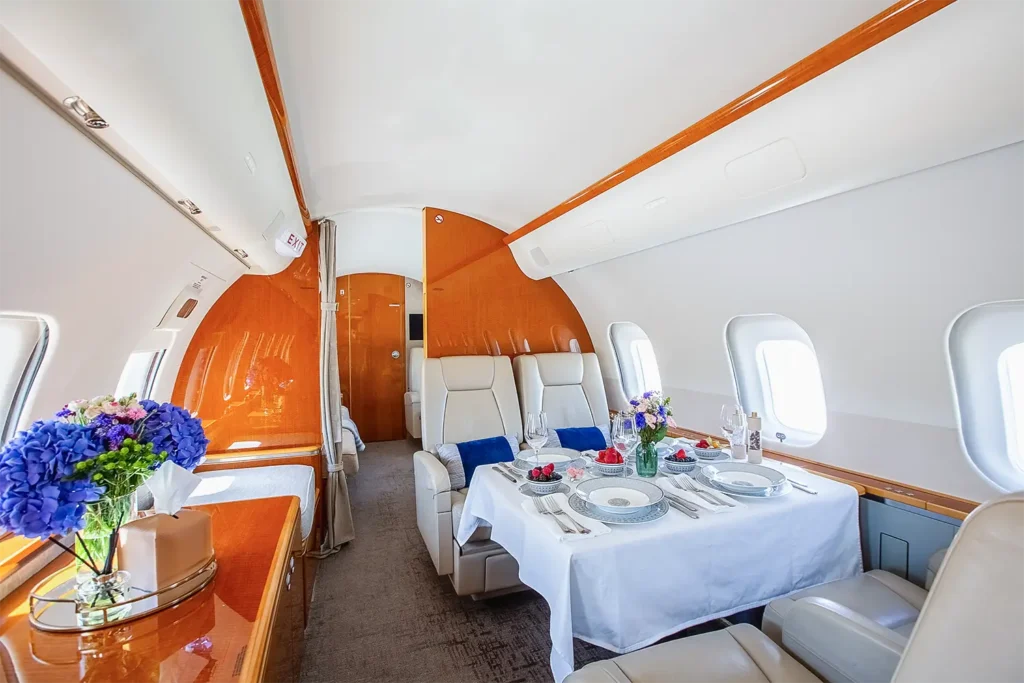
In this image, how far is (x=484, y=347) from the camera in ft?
12.5

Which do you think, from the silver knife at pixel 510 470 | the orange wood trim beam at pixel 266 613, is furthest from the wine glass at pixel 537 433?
the orange wood trim beam at pixel 266 613

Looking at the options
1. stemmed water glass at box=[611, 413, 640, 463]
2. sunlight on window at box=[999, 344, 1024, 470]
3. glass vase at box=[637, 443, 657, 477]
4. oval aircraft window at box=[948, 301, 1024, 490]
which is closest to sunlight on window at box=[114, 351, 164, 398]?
stemmed water glass at box=[611, 413, 640, 463]

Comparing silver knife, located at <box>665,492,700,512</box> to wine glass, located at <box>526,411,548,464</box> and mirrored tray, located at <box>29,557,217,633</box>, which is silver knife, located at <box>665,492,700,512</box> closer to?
wine glass, located at <box>526,411,548,464</box>

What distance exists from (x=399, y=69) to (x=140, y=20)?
109 centimetres

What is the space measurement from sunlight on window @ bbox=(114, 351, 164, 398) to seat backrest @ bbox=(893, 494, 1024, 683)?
3.66 metres

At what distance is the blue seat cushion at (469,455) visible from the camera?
2910mm

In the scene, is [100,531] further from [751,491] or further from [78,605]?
[751,491]

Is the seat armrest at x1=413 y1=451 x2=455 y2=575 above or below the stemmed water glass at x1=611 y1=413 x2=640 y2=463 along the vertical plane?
below

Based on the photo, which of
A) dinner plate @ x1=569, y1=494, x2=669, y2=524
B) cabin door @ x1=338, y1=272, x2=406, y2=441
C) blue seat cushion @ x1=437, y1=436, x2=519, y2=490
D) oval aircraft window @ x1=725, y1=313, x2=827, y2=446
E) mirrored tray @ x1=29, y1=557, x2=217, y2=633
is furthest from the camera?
cabin door @ x1=338, y1=272, x2=406, y2=441

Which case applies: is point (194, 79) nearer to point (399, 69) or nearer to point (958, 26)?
point (399, 69)

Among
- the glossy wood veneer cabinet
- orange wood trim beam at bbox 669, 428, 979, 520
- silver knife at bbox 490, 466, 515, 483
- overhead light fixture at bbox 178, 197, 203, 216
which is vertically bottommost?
orange wood trim beam at bbox 669, 428, 979, 520

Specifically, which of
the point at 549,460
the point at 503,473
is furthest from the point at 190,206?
the point at 549,460

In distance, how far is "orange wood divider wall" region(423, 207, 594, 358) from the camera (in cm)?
366

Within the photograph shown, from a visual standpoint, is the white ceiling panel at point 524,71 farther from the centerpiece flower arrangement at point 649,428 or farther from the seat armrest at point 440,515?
the seat armrest at point 440,515
